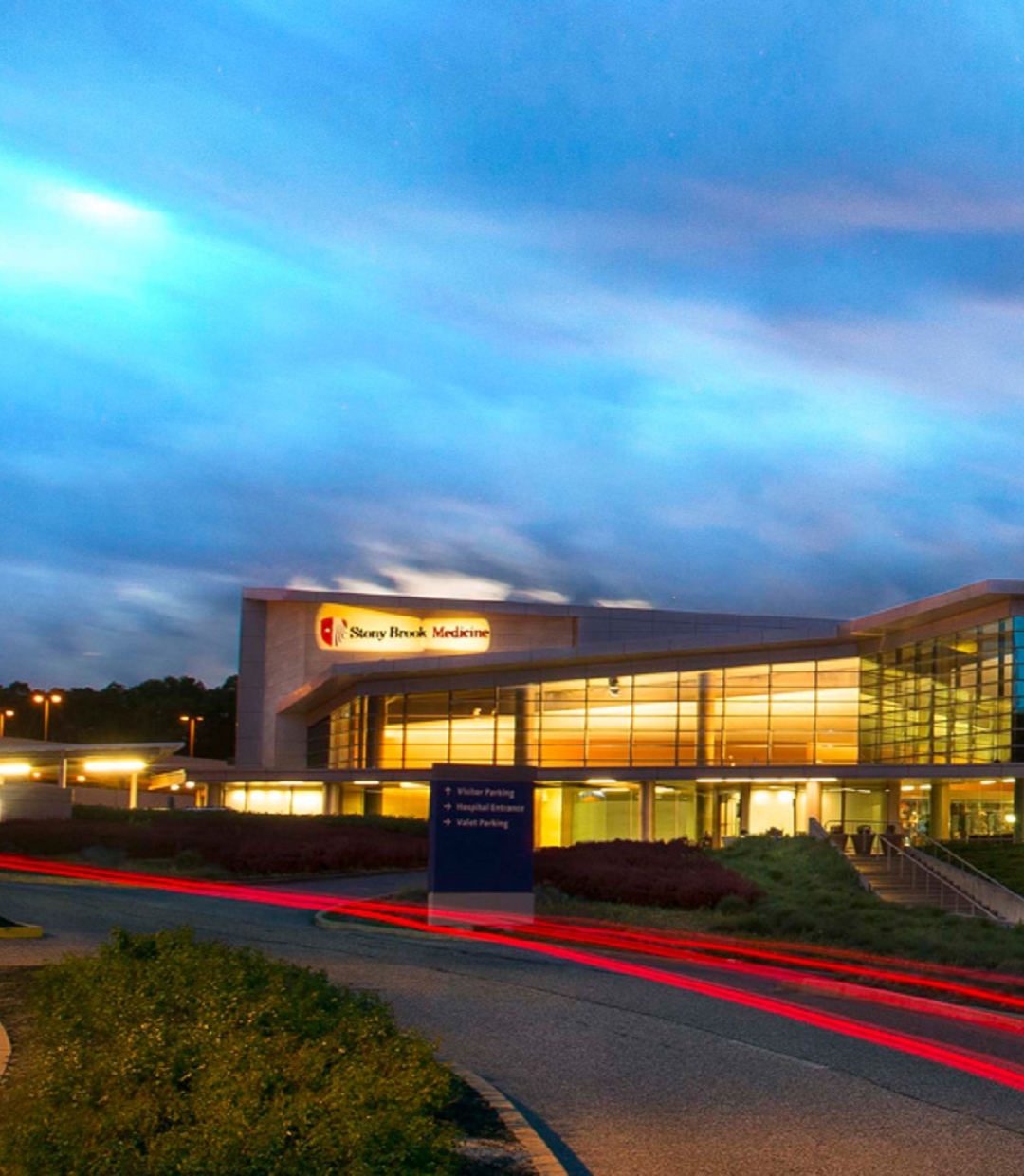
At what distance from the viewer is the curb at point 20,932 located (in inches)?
834

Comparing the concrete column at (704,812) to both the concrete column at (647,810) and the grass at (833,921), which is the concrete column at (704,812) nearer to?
the concrete column at (647,810)

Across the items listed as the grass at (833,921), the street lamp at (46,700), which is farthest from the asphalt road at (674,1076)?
the street lamp at (46,700)

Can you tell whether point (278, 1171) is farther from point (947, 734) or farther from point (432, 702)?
point (432, 702)

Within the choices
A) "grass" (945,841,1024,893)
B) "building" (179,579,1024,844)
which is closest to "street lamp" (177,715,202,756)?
"building" (179,579,1024,844)

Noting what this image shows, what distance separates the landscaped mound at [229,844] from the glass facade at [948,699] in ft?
59.8

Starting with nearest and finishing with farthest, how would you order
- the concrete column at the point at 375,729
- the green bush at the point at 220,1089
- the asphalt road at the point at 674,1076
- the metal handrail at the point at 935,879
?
the green bush at the point at 220,1089
the asphalt road at the point at 674,1076
the metal handrail at the point at 935,879
the concrete column at the point at 375,729

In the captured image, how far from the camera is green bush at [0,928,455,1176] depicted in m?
7.27

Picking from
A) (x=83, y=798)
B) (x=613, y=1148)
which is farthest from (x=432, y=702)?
(x=613, y=1148)

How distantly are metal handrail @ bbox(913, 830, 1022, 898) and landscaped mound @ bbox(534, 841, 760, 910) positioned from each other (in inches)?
281

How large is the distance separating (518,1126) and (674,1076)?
2777 mm

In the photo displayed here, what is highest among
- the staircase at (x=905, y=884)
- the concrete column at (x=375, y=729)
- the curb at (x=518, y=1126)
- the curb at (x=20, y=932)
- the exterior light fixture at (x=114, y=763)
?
the concrete column at (x=375, y=729)

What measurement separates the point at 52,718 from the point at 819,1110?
577 ft

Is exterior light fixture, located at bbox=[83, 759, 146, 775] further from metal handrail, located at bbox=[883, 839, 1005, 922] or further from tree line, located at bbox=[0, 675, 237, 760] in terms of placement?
tree line, located at bbox=[0, 675, 237, 760]

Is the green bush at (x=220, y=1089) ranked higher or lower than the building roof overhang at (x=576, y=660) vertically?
lower
